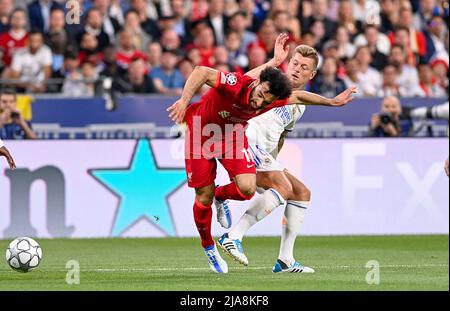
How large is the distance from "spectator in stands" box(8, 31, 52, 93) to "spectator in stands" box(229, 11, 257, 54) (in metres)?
3.52

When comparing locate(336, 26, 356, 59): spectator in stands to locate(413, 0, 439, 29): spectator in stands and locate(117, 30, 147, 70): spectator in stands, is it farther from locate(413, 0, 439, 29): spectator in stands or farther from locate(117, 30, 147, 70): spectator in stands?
locate(117, 30, 147, 70): spectator in stands

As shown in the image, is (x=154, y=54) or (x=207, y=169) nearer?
(x=207, y=169)

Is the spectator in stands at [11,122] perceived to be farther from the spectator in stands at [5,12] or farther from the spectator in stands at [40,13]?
the spectator in stands at [40,13]

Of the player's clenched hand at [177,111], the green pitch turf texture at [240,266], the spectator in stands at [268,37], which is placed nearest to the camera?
the player's clenched hand at [177,111]

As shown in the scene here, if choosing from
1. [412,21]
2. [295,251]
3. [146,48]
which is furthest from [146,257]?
[412,21]

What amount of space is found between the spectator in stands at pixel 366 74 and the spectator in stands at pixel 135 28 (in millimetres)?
3744

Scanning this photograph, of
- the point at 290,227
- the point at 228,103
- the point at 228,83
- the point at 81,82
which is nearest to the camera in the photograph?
the point at 228,83

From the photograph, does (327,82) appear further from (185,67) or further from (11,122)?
(11,122)

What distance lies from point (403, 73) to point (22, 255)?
37.8 feet

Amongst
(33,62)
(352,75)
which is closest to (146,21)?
(33,62)

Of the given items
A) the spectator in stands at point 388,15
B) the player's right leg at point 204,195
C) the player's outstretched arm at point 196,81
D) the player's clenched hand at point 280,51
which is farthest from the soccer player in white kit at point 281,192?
the spectator in stands at point 388,15

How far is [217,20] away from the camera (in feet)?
72.3

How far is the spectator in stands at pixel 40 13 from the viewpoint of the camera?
21359mm

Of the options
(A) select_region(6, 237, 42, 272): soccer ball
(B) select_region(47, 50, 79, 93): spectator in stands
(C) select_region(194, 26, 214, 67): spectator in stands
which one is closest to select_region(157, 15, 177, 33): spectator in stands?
(C) select_region(194, 26, 214, 67): spectator in stands
